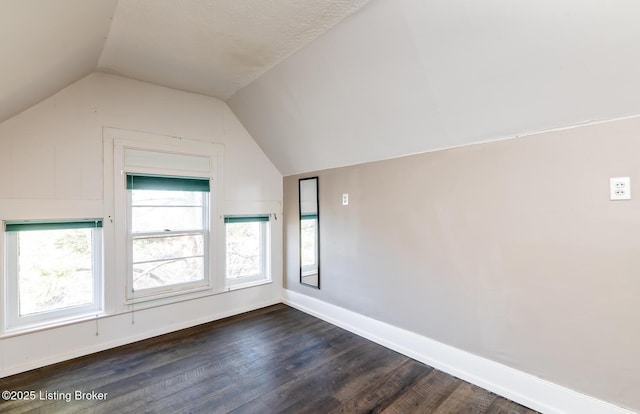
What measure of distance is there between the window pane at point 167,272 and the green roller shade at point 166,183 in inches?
30.5

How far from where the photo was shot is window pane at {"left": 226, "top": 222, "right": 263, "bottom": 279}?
366 cm

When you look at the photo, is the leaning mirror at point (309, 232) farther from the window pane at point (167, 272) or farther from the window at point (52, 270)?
the window at point (52, 270)

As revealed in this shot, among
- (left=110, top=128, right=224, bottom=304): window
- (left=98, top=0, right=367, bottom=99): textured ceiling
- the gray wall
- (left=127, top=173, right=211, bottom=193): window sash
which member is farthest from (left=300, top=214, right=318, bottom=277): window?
(left=98, top=0, right=367, bottom=99): textured ceiling

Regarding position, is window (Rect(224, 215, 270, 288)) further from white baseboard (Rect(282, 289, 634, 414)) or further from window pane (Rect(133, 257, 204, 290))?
white baseboard (Rect(282, 289, 634, 414))

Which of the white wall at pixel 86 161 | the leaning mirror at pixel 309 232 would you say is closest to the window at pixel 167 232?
the white wall at pixel 86 161

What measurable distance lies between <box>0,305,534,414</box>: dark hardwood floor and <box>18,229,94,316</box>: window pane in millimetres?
523

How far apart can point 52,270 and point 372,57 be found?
10.4 feet

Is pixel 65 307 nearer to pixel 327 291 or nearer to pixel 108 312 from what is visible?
pixel 108 312

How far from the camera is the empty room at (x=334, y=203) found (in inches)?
66.4

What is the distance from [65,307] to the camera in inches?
103

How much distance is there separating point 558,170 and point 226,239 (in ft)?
10.5

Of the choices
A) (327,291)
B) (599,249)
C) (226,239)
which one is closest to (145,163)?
(226,239)

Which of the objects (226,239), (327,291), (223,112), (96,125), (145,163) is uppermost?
(223,112)

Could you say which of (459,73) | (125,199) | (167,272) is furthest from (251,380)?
(459,73)
